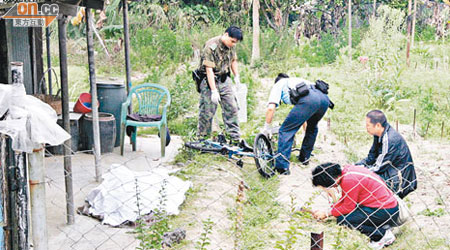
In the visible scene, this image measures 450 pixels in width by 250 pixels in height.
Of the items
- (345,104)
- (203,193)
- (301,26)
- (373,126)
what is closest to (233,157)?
(203,193)

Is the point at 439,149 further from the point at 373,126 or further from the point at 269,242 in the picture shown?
the point at 269,242

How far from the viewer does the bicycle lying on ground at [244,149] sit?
691 centimetres

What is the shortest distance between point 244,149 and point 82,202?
7.41 ft

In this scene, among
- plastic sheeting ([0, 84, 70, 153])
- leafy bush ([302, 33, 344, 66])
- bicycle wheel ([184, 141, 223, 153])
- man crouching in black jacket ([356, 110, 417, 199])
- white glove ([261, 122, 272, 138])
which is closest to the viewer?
plastic sheeting ([0, 84, 70, 153])

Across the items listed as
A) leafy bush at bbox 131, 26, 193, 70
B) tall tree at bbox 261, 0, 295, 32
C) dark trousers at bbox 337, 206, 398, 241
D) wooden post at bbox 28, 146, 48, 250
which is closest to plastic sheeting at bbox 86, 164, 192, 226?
dark trousers at bbox 337, 206, 398, 241

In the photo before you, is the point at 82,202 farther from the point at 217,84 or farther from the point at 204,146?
the point at 217,84

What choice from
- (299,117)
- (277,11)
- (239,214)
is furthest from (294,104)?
(277,11)

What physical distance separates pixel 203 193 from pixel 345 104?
17.7ft

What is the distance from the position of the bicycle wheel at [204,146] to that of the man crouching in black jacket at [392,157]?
2056mm

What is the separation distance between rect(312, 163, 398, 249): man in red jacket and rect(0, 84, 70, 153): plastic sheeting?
2586 millimetres

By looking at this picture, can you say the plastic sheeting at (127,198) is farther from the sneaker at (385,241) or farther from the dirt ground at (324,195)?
the sneaker at (385,241)

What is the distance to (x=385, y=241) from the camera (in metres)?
5.04

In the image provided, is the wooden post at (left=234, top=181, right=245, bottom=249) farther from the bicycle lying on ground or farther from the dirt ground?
the bicycle lying on ground

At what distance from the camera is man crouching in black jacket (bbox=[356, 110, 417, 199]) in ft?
18.8
